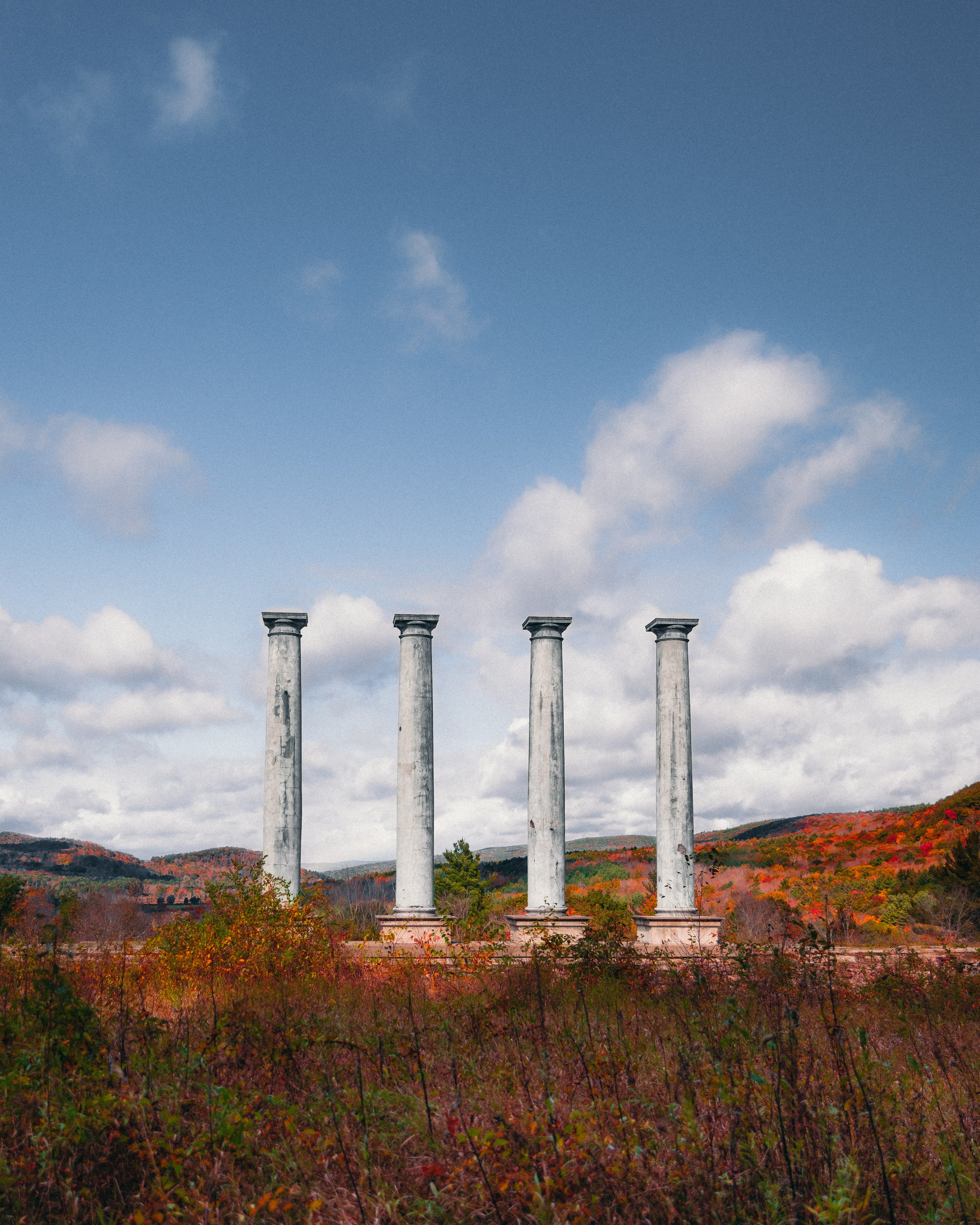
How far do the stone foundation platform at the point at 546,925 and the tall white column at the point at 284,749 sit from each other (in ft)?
24.1

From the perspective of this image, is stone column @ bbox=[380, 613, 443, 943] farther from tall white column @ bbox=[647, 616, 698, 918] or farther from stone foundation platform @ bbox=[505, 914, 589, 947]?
tall white column @ bbox=[647, 616, 698, 918]

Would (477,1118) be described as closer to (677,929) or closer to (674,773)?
(677,929)

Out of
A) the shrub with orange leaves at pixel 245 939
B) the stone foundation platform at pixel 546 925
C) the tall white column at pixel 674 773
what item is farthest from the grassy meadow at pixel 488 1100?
the tall white column at pixel 674 773

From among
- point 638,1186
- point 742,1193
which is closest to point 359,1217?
point 638,1186

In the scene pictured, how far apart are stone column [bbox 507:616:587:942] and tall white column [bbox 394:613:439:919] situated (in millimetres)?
3343

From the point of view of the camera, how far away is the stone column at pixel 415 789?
102 ft

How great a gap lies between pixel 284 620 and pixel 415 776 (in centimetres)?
696

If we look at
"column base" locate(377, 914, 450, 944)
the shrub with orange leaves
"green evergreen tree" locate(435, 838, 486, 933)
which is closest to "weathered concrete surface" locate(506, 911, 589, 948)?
"column base" locate(377, 914, 450, 944)

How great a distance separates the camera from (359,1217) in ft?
24.2

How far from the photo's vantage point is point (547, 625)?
33344 mm

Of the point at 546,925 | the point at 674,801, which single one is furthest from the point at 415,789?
the point at 674,801

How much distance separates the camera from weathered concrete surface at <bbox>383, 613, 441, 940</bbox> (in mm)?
31391

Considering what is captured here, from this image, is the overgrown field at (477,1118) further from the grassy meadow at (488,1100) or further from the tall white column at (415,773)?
the tall white column at (415,773)

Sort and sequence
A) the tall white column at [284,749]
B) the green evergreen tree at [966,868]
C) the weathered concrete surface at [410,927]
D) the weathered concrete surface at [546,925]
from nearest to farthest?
1. the weathered concrete surface at [546,925]
2. the weathered concrete surface at [410,927]
3. the tall white column at [284,749]
4. the green evergreen tree at [966,868]
